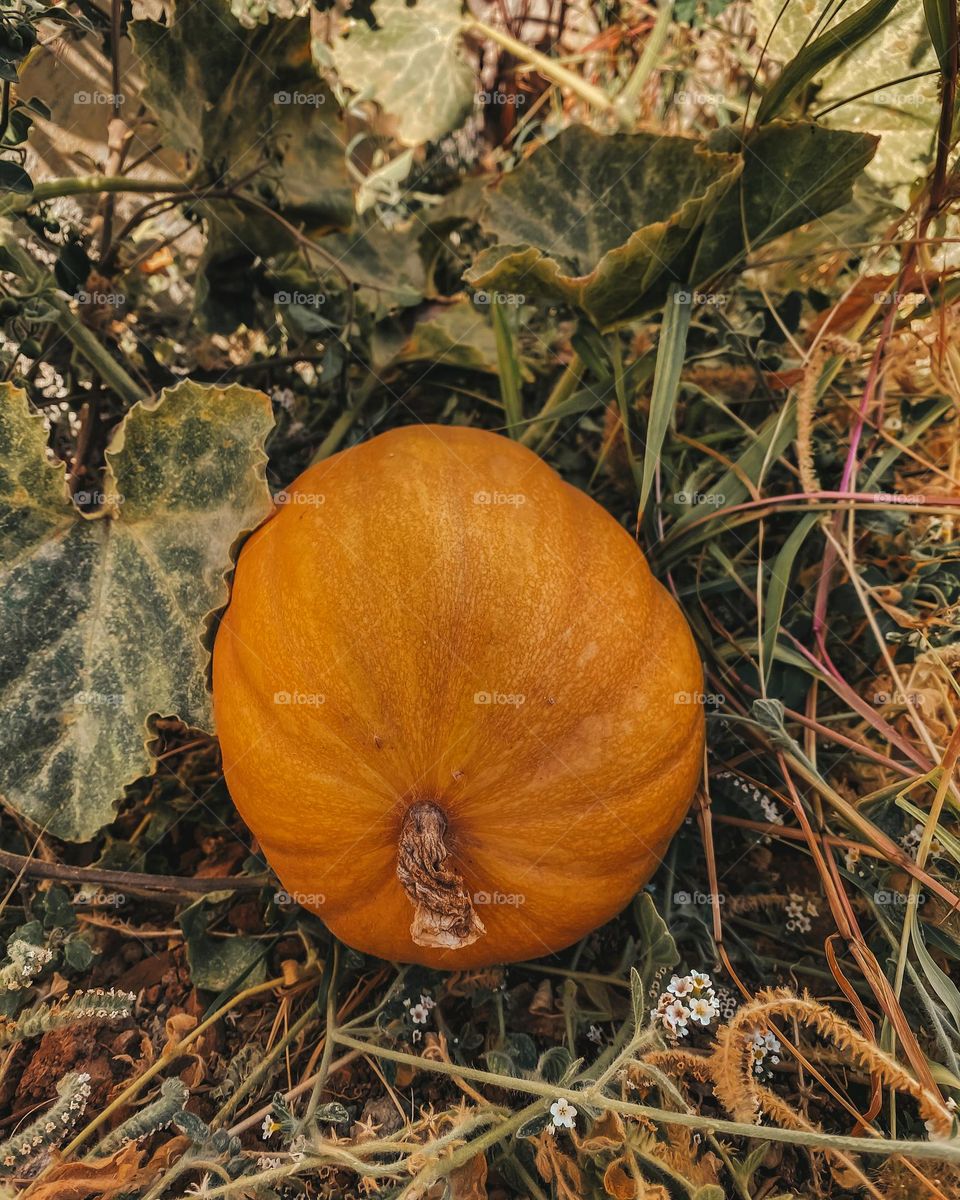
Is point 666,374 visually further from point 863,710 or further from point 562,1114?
point 562,1114

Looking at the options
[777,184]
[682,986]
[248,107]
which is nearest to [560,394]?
[777,184]

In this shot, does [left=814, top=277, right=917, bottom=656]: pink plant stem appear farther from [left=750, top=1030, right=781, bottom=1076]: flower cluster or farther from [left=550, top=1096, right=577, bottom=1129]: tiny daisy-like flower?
[left=550, top=1096, right=577, bottom=1129]: tiny daisy-like flower

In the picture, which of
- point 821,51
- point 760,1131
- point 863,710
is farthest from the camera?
point 863,710

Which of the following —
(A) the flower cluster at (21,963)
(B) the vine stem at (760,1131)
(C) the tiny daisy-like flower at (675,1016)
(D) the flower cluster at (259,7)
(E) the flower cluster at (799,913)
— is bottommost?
(E) the flower cluster at (799,913)

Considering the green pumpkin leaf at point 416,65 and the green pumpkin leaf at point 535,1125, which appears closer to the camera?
the green pumpkin leaf at point 535,1125

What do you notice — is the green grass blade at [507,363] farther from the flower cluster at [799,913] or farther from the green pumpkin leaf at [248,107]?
the flower cluster at [799,913]

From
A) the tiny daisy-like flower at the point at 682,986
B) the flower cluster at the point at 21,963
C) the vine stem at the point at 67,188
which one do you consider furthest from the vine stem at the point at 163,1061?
the vine stem at the point at 67,188
